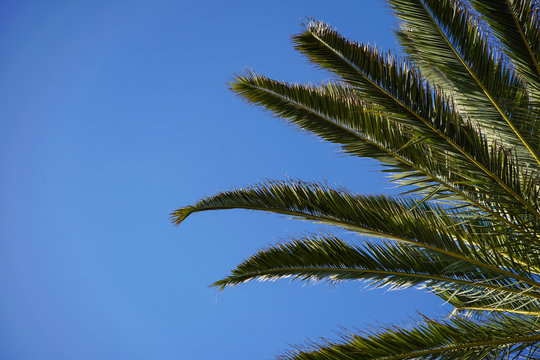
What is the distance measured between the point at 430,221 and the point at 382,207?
50 cm

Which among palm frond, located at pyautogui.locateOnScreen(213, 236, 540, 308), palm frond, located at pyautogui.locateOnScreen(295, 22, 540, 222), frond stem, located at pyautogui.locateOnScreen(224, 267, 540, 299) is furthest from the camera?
palm frond, located at pyautogui.locateOnScreen(213, 236, 540, 308)

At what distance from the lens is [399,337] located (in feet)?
13.6

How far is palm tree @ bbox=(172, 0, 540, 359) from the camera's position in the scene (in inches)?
163

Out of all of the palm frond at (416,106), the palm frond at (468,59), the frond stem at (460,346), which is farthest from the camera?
the palm frond at (468,59)

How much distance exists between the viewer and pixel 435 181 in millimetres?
4738

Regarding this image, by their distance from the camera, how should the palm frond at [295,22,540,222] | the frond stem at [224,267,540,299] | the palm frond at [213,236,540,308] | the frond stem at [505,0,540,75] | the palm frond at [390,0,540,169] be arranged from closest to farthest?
1. the frond stem at [505,0,540,75]
2. the palm frond at [295,22,540,222]
3. the palm frond at [390,0,540,169]
4. the frond stem at [224,267,540,299]
5. the palm frond at [213,236,540,308]

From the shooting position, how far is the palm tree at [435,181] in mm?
4141

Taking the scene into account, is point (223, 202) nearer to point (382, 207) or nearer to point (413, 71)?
point (382, 207)

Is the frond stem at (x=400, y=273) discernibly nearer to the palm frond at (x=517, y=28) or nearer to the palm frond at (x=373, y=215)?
the palm frond at (x=373, y=215)

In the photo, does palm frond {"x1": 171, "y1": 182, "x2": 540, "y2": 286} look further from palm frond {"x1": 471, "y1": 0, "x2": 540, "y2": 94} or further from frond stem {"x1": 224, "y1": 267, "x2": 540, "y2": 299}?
palm frond {"x1": 471, "y1": 0, "x2": 540, "y2": 94}

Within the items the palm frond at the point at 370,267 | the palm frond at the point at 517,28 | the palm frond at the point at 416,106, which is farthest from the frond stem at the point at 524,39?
the palm frond at the point at 370,267

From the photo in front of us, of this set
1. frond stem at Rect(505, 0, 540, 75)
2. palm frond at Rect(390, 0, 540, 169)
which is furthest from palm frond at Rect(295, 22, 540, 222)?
frond stem at Rect(505, 0, 540, 75)

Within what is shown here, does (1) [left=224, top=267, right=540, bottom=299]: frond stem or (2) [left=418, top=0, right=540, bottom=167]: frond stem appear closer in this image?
(2) [left=418, top=0, right=540, bottom=167]: frond stem

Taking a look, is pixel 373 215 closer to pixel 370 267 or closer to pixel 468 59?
pixel 370 267
